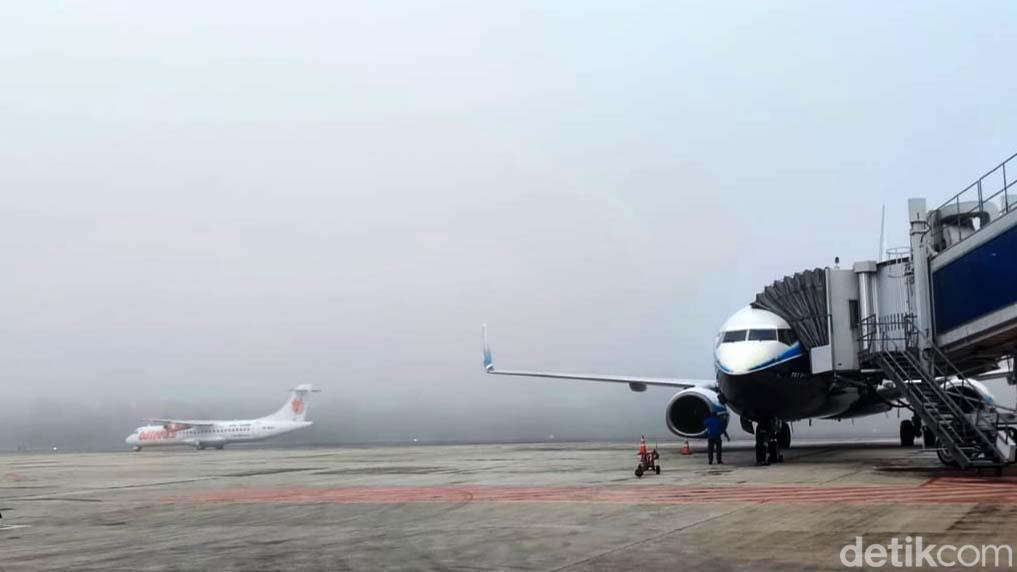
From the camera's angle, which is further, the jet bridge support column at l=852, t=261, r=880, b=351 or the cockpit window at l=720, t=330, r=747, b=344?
the cockpit window at l=720, t=330, r=747, b=344

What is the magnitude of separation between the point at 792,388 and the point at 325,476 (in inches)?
454

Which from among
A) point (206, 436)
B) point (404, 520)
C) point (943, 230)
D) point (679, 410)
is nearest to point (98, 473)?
point (679, 410)

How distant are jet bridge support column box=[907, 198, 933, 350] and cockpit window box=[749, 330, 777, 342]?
319 centimetres

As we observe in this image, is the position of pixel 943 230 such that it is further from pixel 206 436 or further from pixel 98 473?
pixel 206 436

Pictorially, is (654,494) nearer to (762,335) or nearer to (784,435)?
(762,335)

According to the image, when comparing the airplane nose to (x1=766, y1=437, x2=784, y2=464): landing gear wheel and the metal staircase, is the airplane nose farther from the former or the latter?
the metal staircase

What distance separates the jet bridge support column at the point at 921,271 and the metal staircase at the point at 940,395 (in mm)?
158

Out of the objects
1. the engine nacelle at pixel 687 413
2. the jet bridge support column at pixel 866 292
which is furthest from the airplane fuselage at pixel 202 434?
the jet bridge support column at pixel 866 292

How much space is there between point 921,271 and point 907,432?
13.9 metres

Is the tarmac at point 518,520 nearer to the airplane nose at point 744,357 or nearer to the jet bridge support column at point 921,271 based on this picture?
the airplane nose at point 744,357

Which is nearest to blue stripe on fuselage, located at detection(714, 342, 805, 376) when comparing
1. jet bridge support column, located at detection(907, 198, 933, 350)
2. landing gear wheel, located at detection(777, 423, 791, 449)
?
jet bridge support column, located at detection(907, 198, 933, 350)

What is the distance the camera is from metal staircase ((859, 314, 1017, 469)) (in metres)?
18.3

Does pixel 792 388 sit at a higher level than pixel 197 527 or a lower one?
higher

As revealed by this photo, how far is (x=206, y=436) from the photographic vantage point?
75.7m
